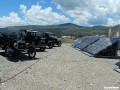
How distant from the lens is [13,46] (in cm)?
2134

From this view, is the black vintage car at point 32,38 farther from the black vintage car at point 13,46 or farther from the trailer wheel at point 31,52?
the trailer wheel at point 31,52

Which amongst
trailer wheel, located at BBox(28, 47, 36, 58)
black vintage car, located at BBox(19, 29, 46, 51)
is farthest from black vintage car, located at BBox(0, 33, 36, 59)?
black vintage car, located at BBox(19, 29, 46, 51)

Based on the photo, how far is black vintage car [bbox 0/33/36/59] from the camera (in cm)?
2114

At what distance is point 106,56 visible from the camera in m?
25.0

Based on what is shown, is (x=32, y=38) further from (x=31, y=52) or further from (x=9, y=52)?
(x=9, y=52)

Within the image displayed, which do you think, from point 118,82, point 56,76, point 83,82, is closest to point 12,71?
point 56,76

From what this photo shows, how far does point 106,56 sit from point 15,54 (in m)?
8.23

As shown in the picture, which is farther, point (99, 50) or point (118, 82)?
point (99, 50)

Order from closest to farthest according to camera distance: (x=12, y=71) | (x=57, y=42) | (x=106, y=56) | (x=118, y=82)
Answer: (x=118, y=82), (x=12, y=71), (x=106, y=56), (x=57, y=42)

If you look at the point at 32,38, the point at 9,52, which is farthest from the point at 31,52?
the point at 32,38

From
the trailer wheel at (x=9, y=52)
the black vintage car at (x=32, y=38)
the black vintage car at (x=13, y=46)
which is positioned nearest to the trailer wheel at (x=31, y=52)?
Answer: the black vintage car at (x=13, y=46)

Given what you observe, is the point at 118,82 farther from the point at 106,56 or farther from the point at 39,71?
the point at 106,56

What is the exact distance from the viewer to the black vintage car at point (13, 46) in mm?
21141

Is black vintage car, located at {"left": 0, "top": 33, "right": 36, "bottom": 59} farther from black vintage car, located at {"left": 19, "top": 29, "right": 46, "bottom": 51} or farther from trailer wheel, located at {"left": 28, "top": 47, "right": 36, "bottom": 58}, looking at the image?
black vintage car, located at {"left": 19, "top": 29, "right": 46, "bottom": 51}
